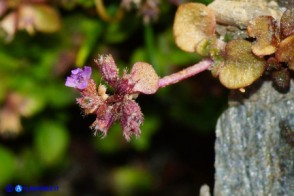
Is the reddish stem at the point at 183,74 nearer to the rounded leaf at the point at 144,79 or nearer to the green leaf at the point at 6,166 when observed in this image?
the rounded leaf at the point at 144,79

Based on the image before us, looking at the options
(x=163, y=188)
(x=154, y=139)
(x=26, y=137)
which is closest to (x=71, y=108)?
(x=26, y=137)

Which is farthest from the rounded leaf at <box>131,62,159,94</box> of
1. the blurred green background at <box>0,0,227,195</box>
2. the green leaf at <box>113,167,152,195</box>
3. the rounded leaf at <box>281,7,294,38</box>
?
the green leaf at <box>113,167,152,195</box>

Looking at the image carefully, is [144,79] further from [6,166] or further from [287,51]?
[6,166]

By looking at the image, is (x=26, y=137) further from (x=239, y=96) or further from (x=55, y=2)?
(x=239, y=96)

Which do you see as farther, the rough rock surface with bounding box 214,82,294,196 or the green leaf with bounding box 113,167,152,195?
the green leaf with bounding box 113,167,152,195

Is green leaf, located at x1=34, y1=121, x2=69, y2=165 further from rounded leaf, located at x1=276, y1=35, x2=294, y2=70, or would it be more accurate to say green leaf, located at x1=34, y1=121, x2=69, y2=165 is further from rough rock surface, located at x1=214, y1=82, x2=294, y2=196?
rounded leaf, located at x1=276, y1=35, x2=294, y2=70

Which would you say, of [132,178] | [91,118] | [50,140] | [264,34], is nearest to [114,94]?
[264,34]
